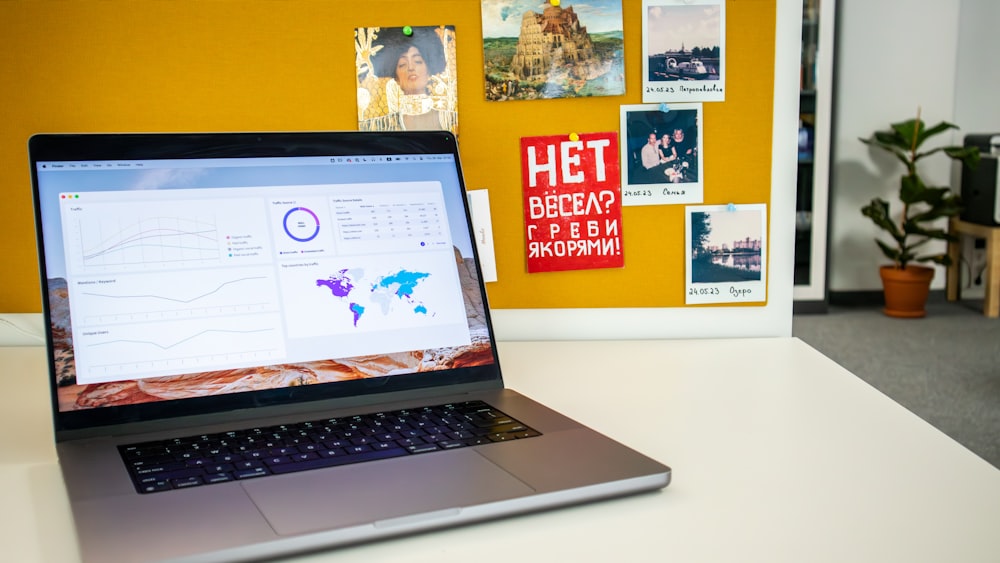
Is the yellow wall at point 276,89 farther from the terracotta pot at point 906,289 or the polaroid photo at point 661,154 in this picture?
the terracotta pot at point 906,289

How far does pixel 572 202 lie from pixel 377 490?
514 millimetres

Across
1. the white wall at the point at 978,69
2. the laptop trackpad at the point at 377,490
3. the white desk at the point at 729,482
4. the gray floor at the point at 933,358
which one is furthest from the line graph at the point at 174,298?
the white wall at the point at 978,69

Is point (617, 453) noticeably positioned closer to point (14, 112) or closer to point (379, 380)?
point (379, 380)

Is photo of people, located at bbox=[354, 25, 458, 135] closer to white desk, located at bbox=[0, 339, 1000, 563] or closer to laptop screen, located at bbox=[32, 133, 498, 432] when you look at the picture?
laptop screen, located at bbox=[32, 133, 498, 432]

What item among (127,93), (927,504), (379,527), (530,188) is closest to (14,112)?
(127,93)

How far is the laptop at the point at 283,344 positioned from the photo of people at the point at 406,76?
0.43 ft

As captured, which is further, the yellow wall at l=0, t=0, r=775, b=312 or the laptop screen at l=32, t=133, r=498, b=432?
the yellow wall at l=0, t=0, r=775, b=312

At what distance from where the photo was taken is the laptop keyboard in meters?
0.56

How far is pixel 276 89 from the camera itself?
3.12ft

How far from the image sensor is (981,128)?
4180mm

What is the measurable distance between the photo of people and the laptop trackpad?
47 centimetres

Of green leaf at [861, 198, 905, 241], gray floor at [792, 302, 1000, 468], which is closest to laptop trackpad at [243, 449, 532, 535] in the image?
gray floor at [792, 302, 1000, 468]

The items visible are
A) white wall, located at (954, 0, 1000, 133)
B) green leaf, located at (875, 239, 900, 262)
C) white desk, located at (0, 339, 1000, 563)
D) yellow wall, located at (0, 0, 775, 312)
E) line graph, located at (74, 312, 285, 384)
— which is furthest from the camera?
white wall, located at (954, 0, 1000, 133)

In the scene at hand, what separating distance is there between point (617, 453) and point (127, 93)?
0.68 meters
